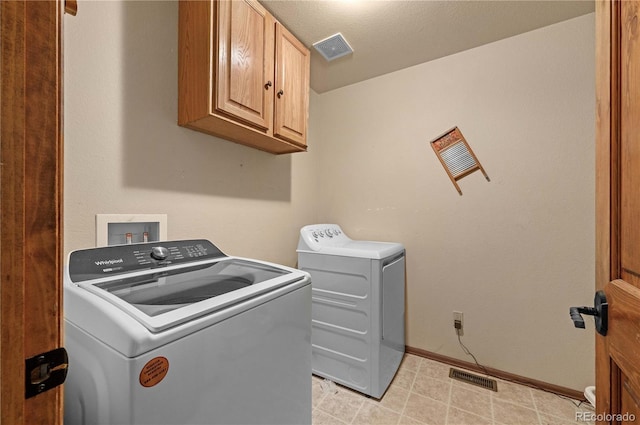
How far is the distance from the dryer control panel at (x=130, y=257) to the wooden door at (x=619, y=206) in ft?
4.45

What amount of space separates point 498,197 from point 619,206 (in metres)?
1.27

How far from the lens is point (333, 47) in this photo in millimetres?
1819

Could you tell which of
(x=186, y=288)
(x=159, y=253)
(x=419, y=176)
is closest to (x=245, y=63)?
(x=159, y=253)

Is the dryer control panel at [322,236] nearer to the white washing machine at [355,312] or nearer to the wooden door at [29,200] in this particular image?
the white washing machine at [355,312]

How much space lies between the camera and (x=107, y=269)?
0.87 metres

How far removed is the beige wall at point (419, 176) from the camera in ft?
3.55

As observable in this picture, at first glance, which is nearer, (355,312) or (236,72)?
(236,72)

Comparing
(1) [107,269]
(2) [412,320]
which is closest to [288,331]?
(1) [107,269]

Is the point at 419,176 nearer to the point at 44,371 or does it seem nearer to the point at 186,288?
the point at 186,288

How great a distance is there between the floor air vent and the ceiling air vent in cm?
246

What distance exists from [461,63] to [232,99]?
1.71m

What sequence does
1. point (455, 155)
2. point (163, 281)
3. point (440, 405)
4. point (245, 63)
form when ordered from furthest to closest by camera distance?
point (455, 155), point (440, 405), point (245, 63), point (163, 281)

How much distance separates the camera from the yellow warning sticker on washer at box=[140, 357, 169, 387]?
19.4 inches

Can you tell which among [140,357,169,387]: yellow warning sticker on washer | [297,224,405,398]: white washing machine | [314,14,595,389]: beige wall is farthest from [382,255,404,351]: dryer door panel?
[140,357,169,387]: yellow warning sticker on washer
